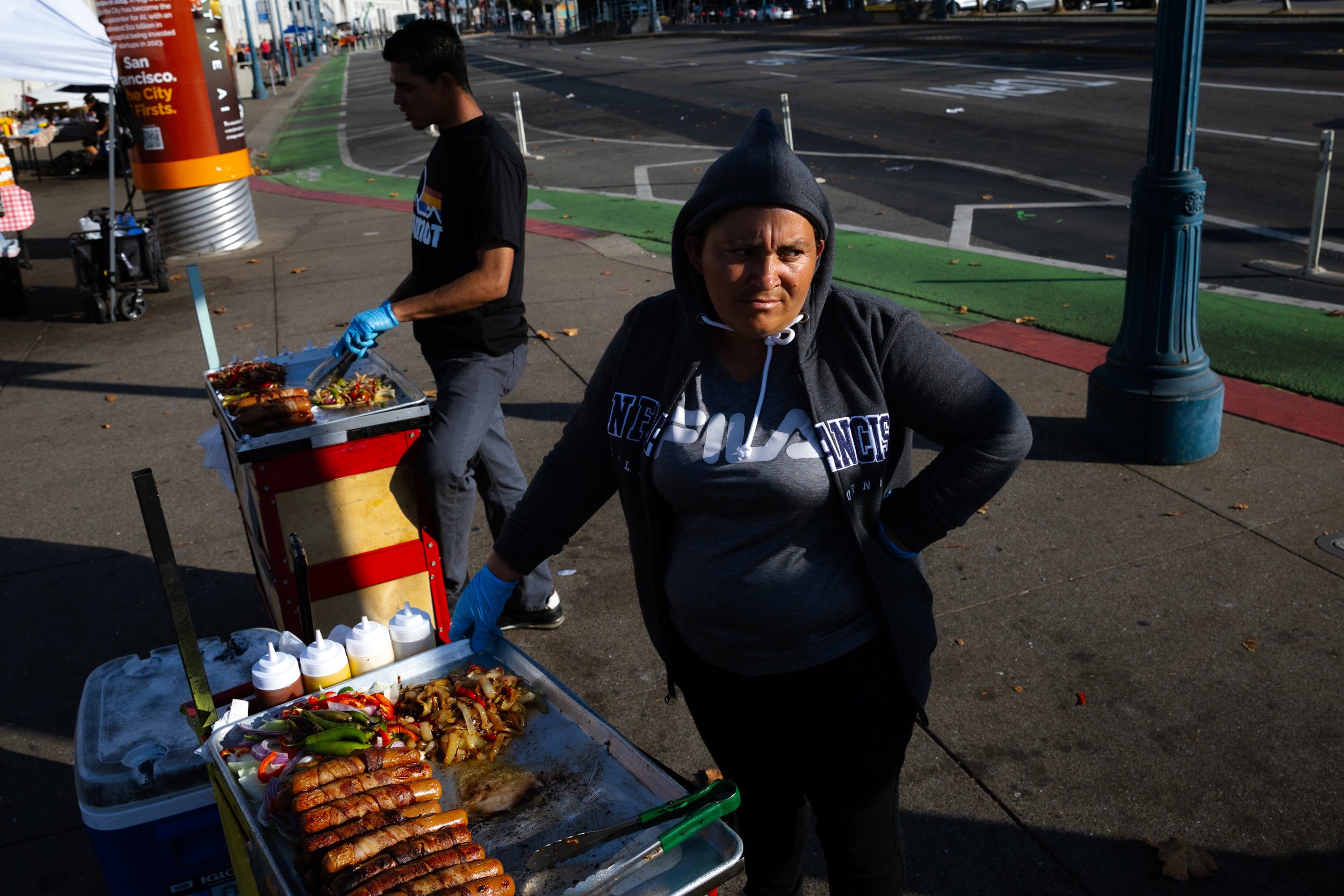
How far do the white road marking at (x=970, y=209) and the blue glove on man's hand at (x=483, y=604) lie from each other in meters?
9.97

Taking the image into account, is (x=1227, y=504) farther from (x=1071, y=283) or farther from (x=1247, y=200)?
(x=1247, y=200)

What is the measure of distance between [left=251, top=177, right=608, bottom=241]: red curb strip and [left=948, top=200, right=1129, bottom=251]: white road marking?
415 centimetres

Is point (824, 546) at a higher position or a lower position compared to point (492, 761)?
higher

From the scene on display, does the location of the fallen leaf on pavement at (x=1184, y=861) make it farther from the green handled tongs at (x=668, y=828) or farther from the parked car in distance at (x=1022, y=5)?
the parked car in distance at (x=1022, y=5)

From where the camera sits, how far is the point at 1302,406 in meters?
6.26

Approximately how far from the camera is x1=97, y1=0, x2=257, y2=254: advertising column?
1088 cm

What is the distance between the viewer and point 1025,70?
25047 mm

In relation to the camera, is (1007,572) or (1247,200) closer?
(1007,572)

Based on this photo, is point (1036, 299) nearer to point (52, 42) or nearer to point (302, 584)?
point (302, 584)

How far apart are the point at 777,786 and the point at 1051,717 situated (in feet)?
5.67

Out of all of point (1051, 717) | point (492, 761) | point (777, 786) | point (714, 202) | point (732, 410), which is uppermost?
point (714, 202)

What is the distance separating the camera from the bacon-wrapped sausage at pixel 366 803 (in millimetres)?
1872

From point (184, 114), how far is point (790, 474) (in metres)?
11.3

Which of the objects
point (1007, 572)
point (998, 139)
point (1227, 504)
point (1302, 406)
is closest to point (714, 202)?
point (1007, 572)
